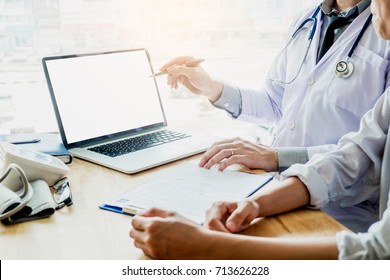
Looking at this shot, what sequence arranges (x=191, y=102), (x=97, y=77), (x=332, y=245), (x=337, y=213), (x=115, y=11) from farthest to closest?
(x=191, y=102), (x=115, y=11), (x=97, y=77), (x=337, y=213), (x=332, y=245)

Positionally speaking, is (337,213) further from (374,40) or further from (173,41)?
(173,41)

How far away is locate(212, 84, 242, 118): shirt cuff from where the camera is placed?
136cm

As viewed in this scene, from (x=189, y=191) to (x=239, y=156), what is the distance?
0.64 ft

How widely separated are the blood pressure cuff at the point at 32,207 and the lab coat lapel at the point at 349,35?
0.79m

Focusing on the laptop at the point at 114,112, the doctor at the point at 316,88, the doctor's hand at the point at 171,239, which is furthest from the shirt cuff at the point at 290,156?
the doctor's hand at the point at 171,239

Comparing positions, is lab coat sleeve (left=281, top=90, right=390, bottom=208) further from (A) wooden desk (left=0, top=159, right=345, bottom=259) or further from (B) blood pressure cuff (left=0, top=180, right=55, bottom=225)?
(B) blood pressure cuff (left=0, top=180, right=55, bottom=225)

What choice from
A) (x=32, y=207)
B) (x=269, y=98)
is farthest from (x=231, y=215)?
(x=269, y=98)

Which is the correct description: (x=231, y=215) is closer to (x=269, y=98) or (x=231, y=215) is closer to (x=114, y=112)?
(x=114, y=112)

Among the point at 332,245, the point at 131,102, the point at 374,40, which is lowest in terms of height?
the point at 332,245

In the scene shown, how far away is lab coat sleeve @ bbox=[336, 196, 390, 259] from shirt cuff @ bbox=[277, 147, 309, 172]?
42 cm

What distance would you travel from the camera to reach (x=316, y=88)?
118cm

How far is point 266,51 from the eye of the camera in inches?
69.9
